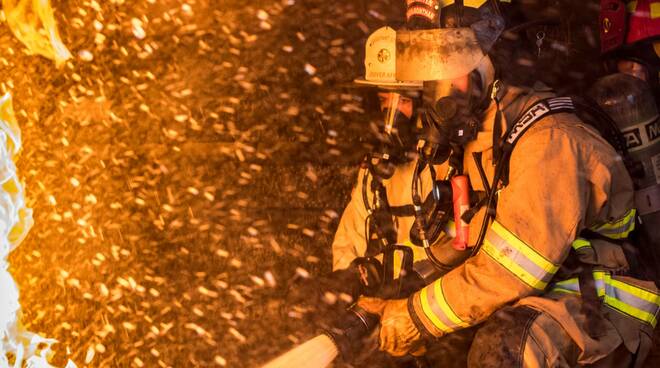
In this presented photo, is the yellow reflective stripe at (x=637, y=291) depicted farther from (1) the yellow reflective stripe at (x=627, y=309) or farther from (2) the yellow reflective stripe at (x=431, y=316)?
(2) the yellow reflective stripe at (x=431, y=316)

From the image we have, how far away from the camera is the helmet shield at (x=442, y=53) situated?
326 cm

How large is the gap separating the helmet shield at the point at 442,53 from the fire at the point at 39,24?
9.92ft

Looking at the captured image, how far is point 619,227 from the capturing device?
10.6ft

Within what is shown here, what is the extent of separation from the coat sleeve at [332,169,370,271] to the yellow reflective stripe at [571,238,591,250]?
1504mm

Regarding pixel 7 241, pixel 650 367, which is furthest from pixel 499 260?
pixel 7 241

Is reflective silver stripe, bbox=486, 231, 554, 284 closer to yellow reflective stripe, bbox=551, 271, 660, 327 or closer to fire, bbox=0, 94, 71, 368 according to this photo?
yellow reflective stripe, bbox=551, 271, 660, 327

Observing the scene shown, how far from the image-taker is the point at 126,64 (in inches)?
196

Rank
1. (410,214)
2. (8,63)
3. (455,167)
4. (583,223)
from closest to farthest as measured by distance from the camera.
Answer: (583,223) → (455,167) → (410,214) → (8,63)

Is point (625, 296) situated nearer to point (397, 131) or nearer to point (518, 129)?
point (518, 129)

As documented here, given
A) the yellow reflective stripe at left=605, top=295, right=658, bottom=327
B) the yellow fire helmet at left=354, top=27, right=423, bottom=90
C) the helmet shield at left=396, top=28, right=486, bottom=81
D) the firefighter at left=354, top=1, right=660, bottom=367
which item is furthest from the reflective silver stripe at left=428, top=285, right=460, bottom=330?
the yellow fire helmet at left=354, top=27, right=423, bottom=90

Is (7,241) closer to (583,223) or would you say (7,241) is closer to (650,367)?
(583,223)

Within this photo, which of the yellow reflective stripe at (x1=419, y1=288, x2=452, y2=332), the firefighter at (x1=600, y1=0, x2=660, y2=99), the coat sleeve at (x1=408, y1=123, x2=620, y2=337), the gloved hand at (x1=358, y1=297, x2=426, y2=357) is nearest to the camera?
the coat sleeve at (x1=408, y1=123, x2=620, y2=337)

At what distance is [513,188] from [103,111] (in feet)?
10.9

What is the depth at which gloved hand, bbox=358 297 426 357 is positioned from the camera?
3375 millimetres
